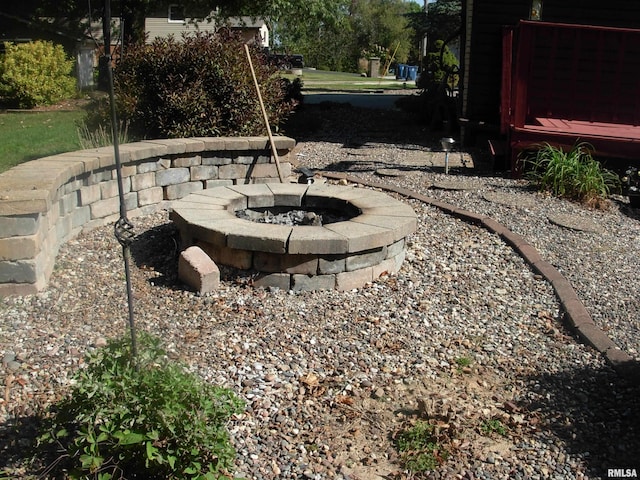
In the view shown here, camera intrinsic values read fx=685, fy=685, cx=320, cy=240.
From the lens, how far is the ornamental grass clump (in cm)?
702

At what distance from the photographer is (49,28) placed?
63.5 ft

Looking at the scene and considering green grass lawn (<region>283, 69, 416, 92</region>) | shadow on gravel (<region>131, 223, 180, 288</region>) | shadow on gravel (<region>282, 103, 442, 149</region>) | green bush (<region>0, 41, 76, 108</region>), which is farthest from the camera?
green grass lawn (<region>283, 69, 416, 92</region>)

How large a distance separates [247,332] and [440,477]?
1.59 meters

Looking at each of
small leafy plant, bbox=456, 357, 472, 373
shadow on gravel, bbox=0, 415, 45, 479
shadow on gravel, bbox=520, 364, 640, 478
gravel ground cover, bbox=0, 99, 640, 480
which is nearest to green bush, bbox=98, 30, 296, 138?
gravel ground cover, bbox=0, 99, 640, 480

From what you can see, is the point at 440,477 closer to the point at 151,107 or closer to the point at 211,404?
the point at 211,404

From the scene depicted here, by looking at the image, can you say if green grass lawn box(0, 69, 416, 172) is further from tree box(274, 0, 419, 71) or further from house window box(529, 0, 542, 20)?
tree box(274, 0, 419, 71)

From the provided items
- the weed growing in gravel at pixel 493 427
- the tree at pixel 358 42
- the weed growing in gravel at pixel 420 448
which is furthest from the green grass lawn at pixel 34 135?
the tree at pixel 358 42

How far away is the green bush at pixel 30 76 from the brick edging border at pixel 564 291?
9.52 metres

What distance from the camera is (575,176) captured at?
7.11 metres

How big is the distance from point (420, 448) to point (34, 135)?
26.5ft

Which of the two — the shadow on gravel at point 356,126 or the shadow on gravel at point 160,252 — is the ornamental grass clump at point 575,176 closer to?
the shadow on gravel at point 356,126

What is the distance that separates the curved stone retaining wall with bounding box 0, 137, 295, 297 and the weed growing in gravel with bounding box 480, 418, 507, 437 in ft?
8.94

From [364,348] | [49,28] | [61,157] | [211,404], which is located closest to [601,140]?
[364,348]

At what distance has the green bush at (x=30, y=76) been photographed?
13.7m
